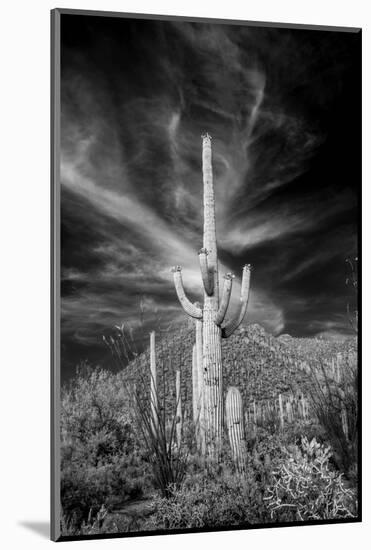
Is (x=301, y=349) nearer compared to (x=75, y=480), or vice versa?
(x=75, y=480)

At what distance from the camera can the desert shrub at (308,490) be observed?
9203 mm

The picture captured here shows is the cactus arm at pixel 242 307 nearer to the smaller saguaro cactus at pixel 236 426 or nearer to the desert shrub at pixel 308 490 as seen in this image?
the smaller saguaro cactus at pixel 236 426

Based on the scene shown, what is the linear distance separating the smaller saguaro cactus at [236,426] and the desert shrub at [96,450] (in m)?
0.83

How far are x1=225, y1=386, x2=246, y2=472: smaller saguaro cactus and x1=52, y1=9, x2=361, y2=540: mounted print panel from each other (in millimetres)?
14

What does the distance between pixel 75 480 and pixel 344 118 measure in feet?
13.5

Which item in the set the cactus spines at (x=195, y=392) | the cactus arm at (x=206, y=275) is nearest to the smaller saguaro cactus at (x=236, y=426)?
the cactus spines at (x=195, y=392)

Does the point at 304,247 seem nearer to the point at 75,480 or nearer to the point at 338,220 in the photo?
the point at 338,220

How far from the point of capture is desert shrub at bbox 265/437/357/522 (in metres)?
9.20

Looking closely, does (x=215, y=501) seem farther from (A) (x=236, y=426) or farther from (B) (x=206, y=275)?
(B) (x=206, y=275)

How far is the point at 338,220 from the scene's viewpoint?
9.68 m

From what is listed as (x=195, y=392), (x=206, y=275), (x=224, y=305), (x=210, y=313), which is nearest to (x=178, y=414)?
(x=195, y=392)

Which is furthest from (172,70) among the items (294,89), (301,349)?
(301,349)

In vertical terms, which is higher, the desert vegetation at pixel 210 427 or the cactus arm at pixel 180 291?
the cactus arm at pixel 180 291

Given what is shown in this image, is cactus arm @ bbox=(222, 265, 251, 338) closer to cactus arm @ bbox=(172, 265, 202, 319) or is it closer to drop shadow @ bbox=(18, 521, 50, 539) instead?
cactus arm @ bbox=(172, 265, 202, 319)
